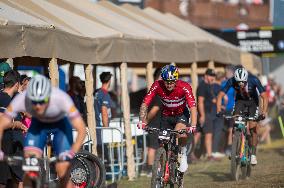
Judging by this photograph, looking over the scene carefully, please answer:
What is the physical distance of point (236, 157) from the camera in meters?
15.9

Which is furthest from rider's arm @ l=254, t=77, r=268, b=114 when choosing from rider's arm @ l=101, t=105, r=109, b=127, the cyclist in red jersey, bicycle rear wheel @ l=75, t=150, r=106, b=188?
bicycle rear wheel @ l=75, t=150, r=106, b=188

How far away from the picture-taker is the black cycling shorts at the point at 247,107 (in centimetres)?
1684

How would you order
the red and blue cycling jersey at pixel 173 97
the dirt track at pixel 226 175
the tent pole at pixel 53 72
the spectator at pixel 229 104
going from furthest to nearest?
the spectator at pixel 229 104 < the dirt track at pixel 226 175 < the tent pole at pixel 53 72 < the red and blue cycling jersey at pixel 173 97

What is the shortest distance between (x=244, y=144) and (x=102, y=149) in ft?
8.58

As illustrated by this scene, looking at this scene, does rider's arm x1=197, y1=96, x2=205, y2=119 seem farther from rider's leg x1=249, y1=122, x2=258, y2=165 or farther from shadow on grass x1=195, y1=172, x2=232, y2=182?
rider's leg x1=249, y1=122, x2=258, y2=165

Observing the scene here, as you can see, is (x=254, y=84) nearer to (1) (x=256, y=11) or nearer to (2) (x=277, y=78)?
(2) (x=277, y=78)

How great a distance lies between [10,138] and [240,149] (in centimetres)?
543

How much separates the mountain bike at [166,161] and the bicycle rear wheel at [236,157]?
2.58 metres

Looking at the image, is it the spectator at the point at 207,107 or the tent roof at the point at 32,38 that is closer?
the tent roof at the point at 32,38

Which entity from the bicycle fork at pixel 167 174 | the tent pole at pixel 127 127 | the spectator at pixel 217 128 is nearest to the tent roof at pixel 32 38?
the tent pole at pixel 127 127

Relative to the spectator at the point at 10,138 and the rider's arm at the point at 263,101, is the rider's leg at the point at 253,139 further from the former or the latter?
the spectator at the point at 10,138

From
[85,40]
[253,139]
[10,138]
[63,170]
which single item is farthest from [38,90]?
[253,139]

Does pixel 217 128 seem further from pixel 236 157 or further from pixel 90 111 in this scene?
pixel 90 111

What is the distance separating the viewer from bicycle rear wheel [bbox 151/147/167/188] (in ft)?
41.2
